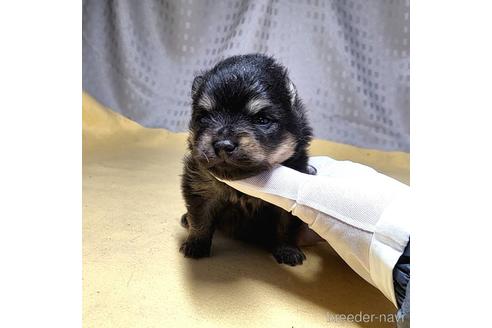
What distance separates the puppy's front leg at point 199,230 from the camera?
209 cm

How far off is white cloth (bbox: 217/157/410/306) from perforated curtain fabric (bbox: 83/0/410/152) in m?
1.61

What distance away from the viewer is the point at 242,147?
5.49 feet

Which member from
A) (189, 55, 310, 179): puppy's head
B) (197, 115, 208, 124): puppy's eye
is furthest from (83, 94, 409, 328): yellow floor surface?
(197, 115, 208, 124): puppy's eye

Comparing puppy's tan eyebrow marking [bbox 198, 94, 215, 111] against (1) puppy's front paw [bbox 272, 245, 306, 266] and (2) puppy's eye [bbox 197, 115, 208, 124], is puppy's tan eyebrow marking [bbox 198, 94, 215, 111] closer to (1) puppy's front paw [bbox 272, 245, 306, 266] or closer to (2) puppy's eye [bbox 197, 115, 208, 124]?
(2) puppy's eye [bbox 197, 115, 208, 124]

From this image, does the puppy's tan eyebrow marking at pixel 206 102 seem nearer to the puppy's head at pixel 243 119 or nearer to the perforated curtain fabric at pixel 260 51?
the puppy's head at pixel 243 119

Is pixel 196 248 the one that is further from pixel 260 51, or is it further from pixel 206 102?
pixel 260 51

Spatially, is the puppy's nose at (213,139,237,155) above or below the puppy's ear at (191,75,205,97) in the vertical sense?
below

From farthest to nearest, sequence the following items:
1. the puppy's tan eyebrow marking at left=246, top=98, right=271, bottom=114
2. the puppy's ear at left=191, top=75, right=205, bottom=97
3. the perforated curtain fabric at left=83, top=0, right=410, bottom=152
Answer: the perforated curtain fabric at left=83, top=0, right=410, bottom=152
the puppy's ear at left=191, top=75, right=205, bottom=97
the puppy's tan eyebrow marking at left=246, top=98, right=271, bottom=114

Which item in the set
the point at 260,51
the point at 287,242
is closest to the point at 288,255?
the point at 287,242

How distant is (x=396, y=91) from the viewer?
309cm

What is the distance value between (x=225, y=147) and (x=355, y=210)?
486 millimetres

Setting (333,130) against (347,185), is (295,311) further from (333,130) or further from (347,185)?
(333,130)

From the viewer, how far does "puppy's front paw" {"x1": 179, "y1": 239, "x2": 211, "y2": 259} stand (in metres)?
2.10
